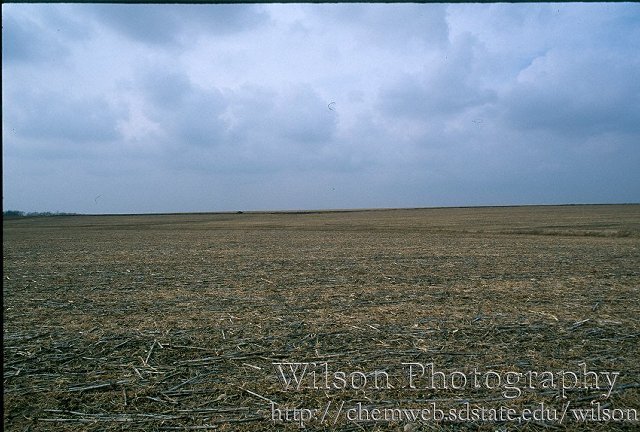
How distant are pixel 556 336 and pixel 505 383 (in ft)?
6.94

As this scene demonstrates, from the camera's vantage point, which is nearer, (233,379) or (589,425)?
(589,425)

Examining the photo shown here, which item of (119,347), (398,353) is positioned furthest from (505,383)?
(119,347)

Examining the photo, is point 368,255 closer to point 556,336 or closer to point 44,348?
point 556,336

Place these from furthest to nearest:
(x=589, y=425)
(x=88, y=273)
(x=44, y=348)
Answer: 1. (x=88, y=273)
2. (x=44, y=348)
3. (x=589, y=425)

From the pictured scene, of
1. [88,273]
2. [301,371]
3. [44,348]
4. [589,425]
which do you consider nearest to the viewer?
[589,425]

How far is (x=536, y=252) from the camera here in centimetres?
1708

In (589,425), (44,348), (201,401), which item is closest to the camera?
(589,425)

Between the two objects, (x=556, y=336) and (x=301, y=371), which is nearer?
(x=301, y=371)

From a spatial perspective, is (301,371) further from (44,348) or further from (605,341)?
(605,341)

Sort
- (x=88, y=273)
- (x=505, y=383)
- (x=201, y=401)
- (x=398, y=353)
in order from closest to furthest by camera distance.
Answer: (x=201, y=401) < (x=505, y=383) < (x=398, y=353) < (x=88, y=273)

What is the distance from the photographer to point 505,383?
14.0 feet

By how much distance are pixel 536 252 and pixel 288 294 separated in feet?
43.9

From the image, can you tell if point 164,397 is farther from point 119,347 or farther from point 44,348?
point 44,348

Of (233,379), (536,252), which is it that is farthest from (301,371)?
(536,252)
